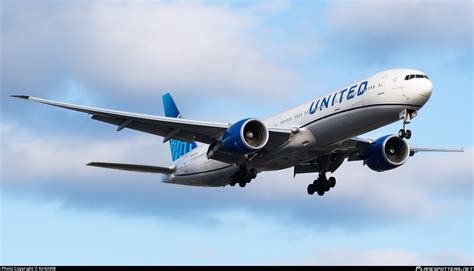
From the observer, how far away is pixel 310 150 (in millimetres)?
45344

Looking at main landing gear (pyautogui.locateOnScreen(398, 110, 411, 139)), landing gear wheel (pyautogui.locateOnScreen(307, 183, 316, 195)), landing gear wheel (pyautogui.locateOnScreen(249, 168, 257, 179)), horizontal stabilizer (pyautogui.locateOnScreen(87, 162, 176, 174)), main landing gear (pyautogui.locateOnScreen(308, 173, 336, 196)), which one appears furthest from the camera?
landing gear wheel (pyautogui.locateOnScreen(307, 183, 316, 195))

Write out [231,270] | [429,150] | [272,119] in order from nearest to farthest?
1. [231,270]
2. [272,119]
3. [429,150]

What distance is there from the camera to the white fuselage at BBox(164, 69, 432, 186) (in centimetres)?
4153

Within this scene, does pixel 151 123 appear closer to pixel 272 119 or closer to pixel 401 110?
pixel 272 119

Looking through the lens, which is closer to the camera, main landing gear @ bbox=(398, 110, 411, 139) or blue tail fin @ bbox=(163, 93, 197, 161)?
main landing gear @ bbox=(398, 110, 411, 139)

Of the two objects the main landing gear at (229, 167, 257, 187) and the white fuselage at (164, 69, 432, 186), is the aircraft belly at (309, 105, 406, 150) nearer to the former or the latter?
the white fuselage at (164, 69, 432, 186)

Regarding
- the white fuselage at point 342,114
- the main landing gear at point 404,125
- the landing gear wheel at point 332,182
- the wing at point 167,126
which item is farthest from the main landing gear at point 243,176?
the main landing gear at point 404,125

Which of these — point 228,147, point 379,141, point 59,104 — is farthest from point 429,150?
point 59,104

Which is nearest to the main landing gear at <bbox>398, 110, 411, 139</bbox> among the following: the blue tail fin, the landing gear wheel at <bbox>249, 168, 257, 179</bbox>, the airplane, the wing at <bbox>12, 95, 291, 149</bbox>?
the airplane

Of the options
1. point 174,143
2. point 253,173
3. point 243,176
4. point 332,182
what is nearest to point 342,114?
point 253,173

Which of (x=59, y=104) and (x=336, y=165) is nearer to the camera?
(x=59, y=104)

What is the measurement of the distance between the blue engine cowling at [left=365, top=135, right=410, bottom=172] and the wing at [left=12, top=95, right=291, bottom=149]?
6.31 meters

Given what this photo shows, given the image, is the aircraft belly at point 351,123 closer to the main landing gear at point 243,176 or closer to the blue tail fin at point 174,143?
the main landing gear at point 243,176

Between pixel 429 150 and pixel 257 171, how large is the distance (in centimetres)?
1081
